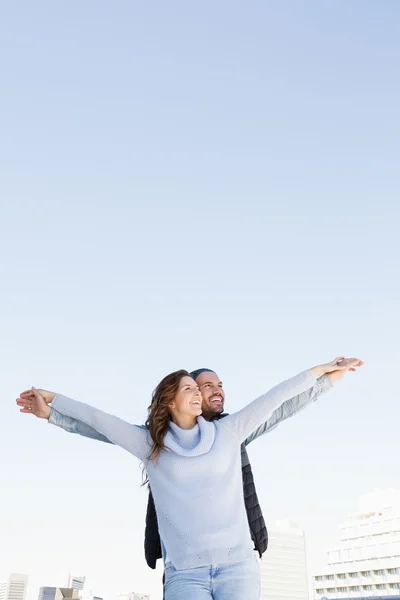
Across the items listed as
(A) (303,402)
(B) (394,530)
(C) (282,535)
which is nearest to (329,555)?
(B) (394,530)

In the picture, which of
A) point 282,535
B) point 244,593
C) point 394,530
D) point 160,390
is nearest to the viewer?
point 244,593

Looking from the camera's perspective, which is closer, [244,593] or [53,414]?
[244,593]

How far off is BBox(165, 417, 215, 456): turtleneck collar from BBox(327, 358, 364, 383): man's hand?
0.83 m

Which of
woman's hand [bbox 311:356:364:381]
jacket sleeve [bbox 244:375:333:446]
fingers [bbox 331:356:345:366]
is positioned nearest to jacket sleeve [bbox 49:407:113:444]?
jacket sleeve [bbox 244:375:333:446]

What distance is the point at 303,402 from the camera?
3611 mm

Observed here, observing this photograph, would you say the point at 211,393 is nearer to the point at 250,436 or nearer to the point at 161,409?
the point at 250,436

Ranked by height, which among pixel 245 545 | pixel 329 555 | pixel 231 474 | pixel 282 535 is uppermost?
pixel 282 535

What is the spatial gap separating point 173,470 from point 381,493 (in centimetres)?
8912

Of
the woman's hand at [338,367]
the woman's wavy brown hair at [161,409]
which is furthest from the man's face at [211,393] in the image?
the woman's hand at [338,367]

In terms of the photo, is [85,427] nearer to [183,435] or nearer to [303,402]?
[183,435]

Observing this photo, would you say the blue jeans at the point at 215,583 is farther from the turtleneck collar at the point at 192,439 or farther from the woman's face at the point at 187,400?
the woman's face at the point at 187,400

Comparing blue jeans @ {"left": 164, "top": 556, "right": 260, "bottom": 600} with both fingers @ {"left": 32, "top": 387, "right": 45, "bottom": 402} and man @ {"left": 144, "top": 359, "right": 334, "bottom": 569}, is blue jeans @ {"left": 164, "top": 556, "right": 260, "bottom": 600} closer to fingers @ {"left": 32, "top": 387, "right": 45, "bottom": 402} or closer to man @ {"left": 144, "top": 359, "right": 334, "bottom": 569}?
man @ {"left": 144, "top": 359, "right": 334, "bottom": 569}

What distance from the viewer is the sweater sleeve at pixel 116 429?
3.27 m

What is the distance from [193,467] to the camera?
3029mm
